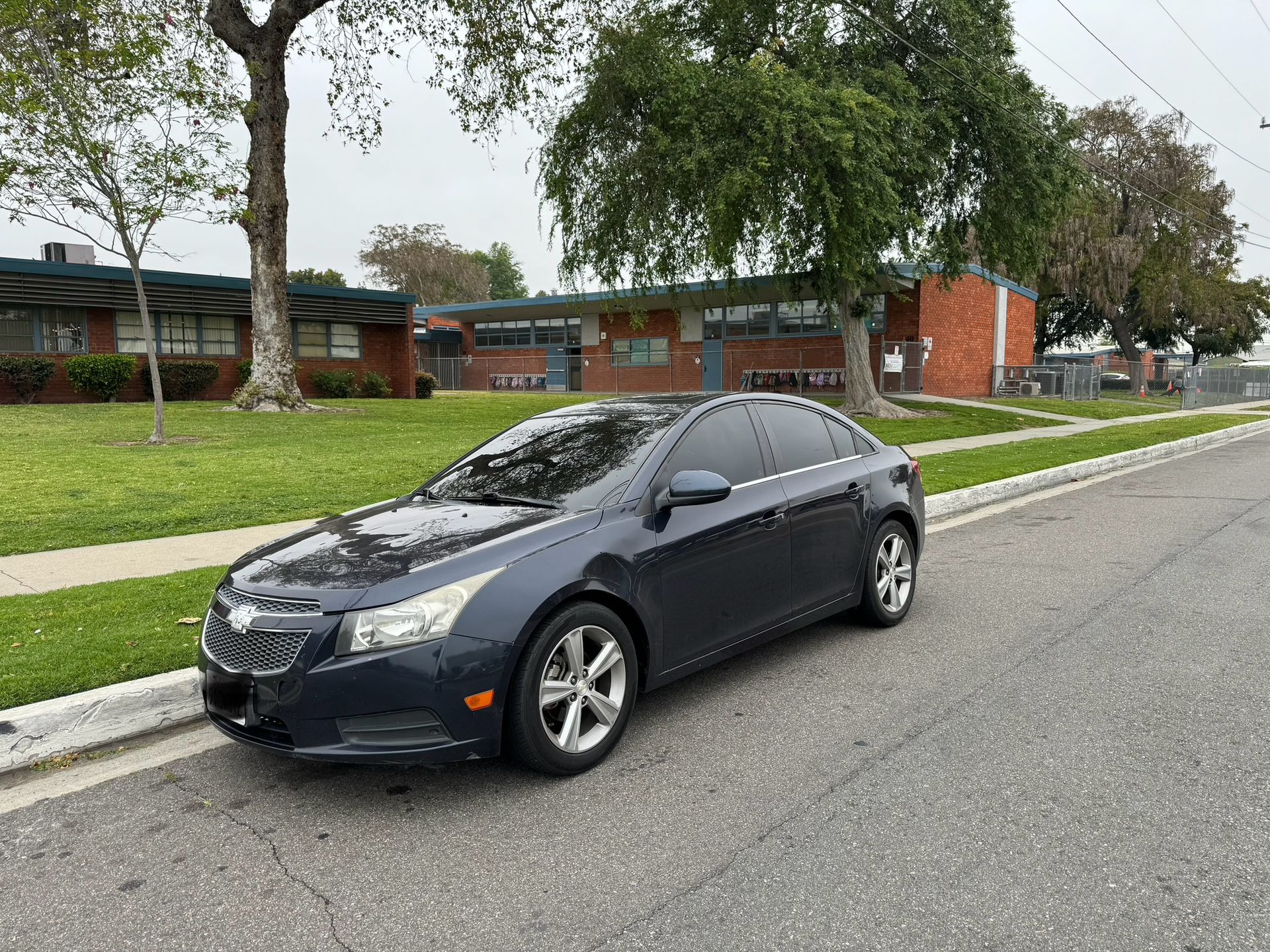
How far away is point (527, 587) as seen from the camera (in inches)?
140

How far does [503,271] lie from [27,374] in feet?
339

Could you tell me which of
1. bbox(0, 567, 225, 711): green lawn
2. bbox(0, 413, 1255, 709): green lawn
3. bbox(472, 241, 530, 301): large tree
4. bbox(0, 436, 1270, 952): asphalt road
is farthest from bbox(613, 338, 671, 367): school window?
bbox(472, 241, 530, 301): large tree

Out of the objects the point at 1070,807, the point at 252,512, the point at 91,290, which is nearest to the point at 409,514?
the point at 1070,807

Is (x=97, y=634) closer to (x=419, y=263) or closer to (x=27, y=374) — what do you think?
(x=27, y=374)

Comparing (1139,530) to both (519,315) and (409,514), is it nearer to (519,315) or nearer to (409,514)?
(409,514)

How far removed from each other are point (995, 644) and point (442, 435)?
1372 centimetres

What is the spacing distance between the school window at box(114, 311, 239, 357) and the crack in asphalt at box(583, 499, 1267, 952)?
2762cm

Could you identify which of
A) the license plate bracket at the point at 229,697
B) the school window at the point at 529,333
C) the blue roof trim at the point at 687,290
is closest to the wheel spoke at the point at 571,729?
the license plate bracket at the point at 229,697

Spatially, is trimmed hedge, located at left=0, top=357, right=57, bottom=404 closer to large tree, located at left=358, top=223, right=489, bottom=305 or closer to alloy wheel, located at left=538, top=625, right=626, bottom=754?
alloy wheel, located at left=538, top=625, right=626, bottom=754

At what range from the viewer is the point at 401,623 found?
338 cm

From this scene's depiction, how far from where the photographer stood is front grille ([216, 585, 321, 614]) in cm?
345

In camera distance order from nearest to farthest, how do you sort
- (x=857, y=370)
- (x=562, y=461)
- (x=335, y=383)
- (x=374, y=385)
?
(x=562, y=461) → (x=857, y=370) → (x=335, y=383) → (x=374, y=385)

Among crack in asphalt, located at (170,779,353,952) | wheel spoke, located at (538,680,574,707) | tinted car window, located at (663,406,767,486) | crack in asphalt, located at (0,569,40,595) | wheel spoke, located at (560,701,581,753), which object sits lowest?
crack in asphalt, located at (170,779,353,952)

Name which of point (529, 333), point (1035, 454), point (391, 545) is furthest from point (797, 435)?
point (529, 333)
